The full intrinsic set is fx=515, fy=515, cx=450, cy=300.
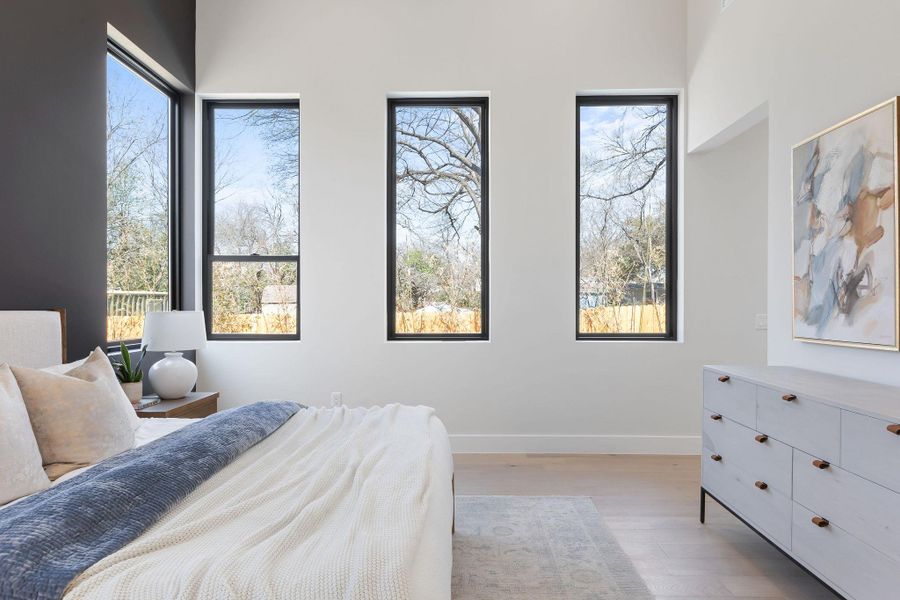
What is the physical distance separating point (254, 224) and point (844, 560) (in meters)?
3.96

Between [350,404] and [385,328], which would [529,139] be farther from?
[350,404]

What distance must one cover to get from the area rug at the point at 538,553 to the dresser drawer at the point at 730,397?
0.80m

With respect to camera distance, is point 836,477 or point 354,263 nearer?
point 836,477

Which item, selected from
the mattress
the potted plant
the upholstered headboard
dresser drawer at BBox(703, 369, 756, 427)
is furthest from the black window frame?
dresser drawer at BBox(703, 369, 756, 427)

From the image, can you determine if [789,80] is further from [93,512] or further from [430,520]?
[93,512]

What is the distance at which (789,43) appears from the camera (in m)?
2.58

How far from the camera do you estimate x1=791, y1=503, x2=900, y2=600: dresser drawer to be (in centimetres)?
148

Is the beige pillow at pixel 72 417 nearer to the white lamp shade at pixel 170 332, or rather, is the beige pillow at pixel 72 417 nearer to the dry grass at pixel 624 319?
the white lamp shade at pixel 170 332

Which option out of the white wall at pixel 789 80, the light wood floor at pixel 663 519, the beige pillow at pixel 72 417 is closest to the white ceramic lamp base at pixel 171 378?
the beige pillow at pixel 72 417

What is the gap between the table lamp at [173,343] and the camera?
2951mm

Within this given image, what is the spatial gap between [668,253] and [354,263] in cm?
242

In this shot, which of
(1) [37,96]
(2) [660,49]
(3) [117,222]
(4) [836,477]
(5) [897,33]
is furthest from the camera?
(2) [660,49]

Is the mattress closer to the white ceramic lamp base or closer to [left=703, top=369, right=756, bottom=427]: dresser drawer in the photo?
the white ceramic lamp base

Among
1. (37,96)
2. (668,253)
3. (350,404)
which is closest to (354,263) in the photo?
(350,404)
